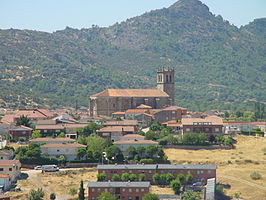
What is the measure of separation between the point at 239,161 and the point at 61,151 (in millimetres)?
24593

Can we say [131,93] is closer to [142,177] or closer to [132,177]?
[142,177]

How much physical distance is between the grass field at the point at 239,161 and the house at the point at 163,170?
215 centimetres

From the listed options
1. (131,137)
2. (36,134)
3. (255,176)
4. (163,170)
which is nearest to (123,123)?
(131,137)

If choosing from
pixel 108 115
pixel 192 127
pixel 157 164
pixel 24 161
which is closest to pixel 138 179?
pixel 157 164

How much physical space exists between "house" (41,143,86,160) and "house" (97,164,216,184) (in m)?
8.82

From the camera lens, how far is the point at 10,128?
101688mm

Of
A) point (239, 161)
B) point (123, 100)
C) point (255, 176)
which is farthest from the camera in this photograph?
point (123, 100)

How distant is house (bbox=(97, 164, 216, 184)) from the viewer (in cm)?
7925

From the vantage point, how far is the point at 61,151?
287 ft

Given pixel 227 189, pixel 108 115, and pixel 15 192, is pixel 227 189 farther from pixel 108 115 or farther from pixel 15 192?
pixel 108 115

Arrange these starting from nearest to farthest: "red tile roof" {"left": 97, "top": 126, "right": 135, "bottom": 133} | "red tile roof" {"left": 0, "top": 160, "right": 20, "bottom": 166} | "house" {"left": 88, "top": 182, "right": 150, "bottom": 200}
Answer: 1. "house" {"left": 88, "top": 182, "right": 150, "bottom": 200}
2. "red tile roof" {"left": 0, "top": 160, "right": 20, "bottom": 166}
3. "red tile roof" {"left": 97, "top": 126, "right": 135, "bottom": 133}

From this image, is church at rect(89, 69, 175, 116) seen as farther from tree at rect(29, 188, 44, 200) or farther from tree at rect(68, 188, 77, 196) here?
tree at rect(29, 188, 44, 200)

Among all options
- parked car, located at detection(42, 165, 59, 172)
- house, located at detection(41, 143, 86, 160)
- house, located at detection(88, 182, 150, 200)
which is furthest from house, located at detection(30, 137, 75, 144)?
house, located at detection(88, 182, 150, 200)

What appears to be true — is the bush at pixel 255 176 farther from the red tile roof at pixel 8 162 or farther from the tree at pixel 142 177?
the red tile roof at pixel 8 162
